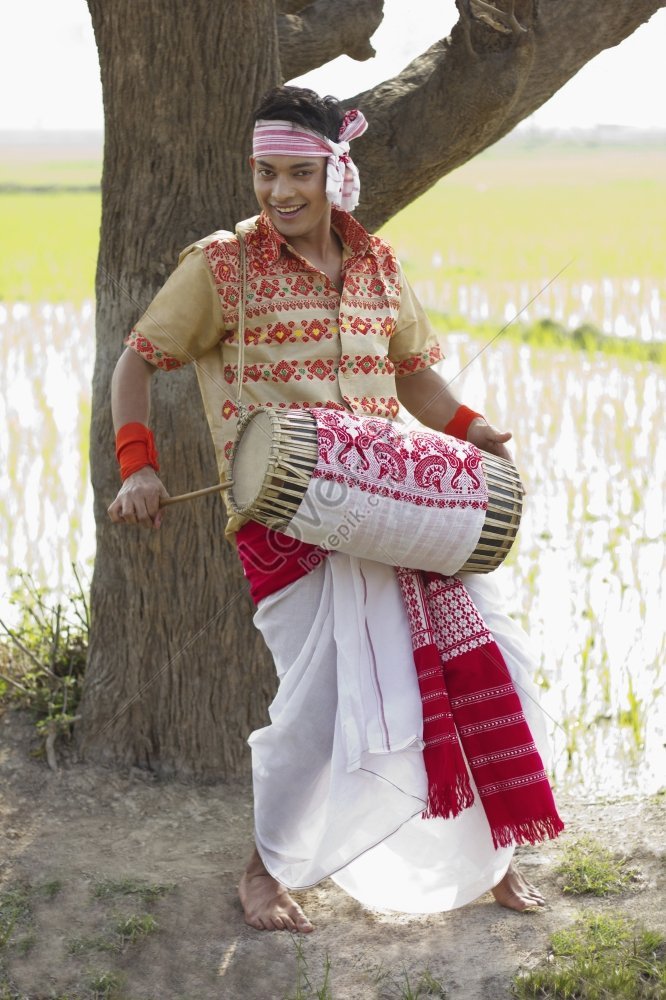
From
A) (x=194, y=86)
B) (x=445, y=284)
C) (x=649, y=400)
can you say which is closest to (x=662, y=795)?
(x=194, y=86)

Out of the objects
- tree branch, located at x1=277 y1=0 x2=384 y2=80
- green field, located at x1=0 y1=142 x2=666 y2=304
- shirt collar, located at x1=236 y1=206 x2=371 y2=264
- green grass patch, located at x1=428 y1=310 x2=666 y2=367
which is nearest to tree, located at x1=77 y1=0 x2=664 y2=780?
tree branch, located at x1=277 y1=0 x2=384 y2=80

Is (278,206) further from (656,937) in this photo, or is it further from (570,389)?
(570,389)

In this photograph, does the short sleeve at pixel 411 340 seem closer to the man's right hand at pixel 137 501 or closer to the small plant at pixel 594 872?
the man's right hand at pixel 137 501

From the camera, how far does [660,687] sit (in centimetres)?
335

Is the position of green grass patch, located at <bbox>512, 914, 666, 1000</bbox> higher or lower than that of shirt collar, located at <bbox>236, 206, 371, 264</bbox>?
lower

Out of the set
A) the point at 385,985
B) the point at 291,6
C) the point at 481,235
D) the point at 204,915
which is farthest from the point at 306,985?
the point at 481,235

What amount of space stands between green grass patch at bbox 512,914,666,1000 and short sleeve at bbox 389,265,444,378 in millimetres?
1143

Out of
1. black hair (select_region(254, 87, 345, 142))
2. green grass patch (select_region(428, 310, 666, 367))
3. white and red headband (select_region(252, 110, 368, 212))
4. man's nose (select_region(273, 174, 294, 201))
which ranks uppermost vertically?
black hair (select_region(254, 87, 345, 142))

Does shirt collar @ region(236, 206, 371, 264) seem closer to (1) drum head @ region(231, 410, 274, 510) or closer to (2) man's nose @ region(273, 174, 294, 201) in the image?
(2) man's nose @ region(273, 174, 294, 201)

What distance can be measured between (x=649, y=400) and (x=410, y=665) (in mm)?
4206

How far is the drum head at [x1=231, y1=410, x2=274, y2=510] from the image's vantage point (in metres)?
1.96

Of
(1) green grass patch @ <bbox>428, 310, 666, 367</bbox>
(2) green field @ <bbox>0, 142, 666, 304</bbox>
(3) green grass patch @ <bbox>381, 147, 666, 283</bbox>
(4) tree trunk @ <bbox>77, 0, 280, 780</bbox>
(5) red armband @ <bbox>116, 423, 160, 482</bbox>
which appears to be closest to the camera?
(5) red armband @ <bbox>116, 423, 160, 482</bbox>

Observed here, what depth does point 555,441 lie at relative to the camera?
5.21 meters

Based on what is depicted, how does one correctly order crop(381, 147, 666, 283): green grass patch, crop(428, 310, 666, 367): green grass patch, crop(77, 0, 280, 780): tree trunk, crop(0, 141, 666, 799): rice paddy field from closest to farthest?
crop(77, 0, 280, 780): tree trunk < crop(0, 141, 666, 799): rice paddy field < crop(428, 310, 666, 367): green grass patch < crop(381, 147, 666, 283): green grass patch
